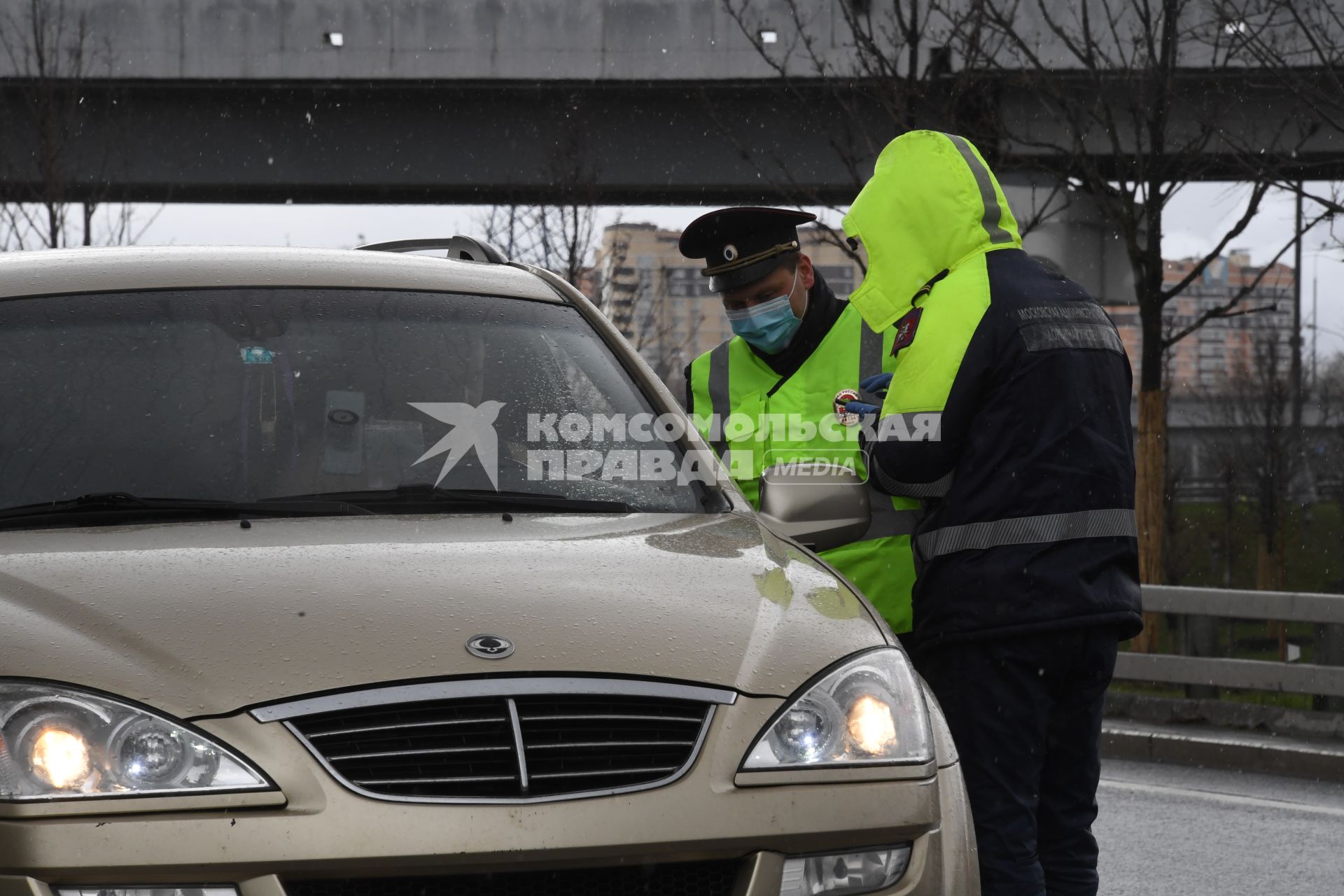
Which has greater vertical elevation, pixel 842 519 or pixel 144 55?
pixel 144 55

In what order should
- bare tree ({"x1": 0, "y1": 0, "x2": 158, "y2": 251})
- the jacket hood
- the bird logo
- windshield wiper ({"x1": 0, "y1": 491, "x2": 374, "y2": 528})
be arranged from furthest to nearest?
bare tree ({"x1": 0, "y1": 0, "x2": 158, "y2": 251}) → the jacket hood → the bird logo → windshield wiper ({"x1": 0, "y1": 491, "x2": 374, "y2": 528})

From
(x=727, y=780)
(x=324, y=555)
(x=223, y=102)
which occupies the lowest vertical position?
(x=727, y=780)

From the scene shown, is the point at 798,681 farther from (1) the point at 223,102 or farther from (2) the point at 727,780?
(1) the point at 223,102

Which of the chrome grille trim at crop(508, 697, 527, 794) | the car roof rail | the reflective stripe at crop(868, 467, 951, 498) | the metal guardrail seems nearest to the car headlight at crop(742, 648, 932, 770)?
the chrome grille trim at crop(508, 697, 527, 794)

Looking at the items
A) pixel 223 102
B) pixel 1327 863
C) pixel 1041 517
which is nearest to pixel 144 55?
pixel 223 102

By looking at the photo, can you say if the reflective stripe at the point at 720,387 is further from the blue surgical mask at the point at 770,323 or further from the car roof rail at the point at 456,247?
the car roof rail at the point at 456,247

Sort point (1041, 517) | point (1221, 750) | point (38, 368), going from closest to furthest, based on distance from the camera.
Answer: point (38, 368), point (1041, 517), point (1221, 750)

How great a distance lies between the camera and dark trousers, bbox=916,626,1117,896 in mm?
4371

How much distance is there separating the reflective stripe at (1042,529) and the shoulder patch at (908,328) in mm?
462

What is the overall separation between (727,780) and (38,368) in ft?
6.26

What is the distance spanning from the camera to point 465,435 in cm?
416

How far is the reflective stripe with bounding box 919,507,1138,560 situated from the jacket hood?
0.58 meters

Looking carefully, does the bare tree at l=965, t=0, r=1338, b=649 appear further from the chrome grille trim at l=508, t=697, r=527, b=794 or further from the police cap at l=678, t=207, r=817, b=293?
the chrome grille trim at l=508, t=697, r=527, b=794

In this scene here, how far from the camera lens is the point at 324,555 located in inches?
134
